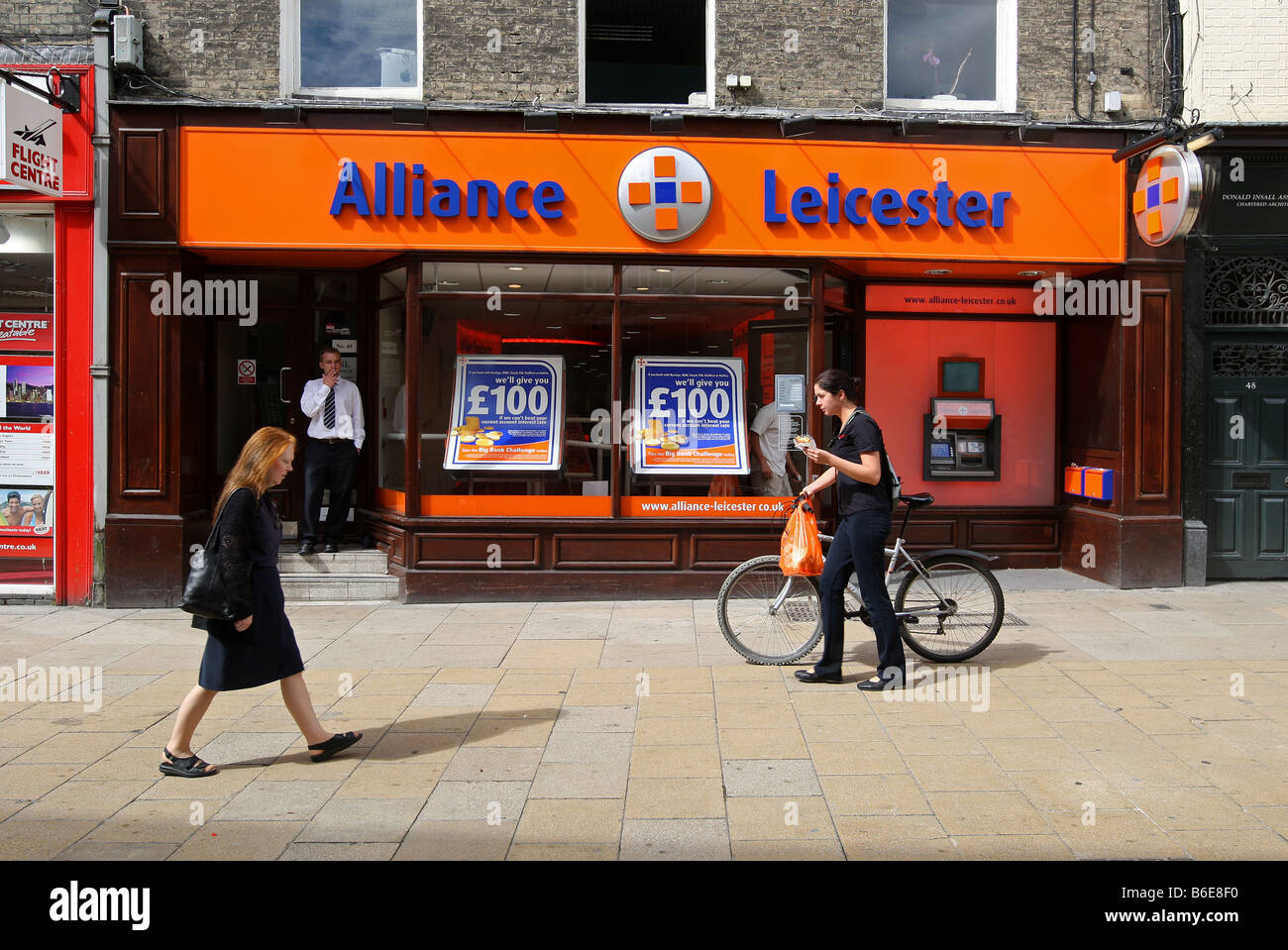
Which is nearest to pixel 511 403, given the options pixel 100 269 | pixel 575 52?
pixel 575 52

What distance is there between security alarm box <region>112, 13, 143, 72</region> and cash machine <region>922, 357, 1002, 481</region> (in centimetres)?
794

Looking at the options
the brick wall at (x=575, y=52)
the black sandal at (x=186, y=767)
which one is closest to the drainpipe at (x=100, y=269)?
the brick wall at (x=575, y=52)

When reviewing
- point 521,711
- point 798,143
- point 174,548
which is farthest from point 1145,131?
point 174,548

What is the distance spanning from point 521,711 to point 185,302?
5.49 meters

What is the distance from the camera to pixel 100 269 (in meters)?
9.24

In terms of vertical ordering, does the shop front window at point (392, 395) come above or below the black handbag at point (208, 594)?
above

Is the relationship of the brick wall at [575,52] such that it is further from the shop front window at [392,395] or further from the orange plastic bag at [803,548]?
the orange plastic bag at [803,548]

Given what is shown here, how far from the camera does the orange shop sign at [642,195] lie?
927 cm

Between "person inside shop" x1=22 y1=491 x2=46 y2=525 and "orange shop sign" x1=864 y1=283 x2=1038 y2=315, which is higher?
"orange shop sign" x1=864 y1=283 x2=1038 y2=315

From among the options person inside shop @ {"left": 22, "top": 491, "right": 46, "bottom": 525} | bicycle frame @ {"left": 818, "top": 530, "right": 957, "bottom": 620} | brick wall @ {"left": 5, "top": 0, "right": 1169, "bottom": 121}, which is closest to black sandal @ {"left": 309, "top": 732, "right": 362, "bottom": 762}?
bicycle frame @ {"left": 818, "top": 530, "right": 957, "bottom": 620}

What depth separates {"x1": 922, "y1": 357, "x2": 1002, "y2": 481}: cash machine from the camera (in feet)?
35.0

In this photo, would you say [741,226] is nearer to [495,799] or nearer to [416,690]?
[416,690]

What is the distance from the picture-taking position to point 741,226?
31.2ft

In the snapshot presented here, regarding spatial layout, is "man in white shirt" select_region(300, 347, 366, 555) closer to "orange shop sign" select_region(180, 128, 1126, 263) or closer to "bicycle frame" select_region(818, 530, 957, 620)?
"orange shop sign" select_region(180, 128, 1126, 263)
